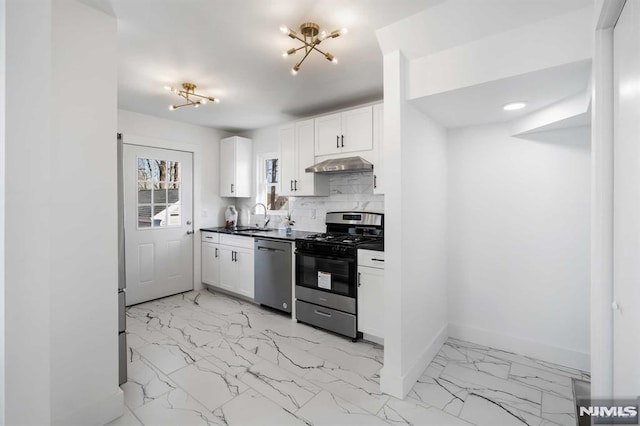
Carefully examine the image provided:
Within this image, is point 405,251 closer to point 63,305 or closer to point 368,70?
point 368,70

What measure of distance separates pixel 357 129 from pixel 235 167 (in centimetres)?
213

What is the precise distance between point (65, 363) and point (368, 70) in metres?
2.89

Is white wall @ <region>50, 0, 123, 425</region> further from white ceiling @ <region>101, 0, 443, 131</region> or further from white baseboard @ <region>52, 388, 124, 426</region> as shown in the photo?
white ceiling @ <region>101, 0, 443, 131</region>

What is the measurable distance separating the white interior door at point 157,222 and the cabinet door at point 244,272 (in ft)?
3.09

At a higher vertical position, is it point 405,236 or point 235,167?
point 235,167

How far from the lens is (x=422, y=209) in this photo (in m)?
2.34

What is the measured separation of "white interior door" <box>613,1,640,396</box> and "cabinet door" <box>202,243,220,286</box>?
3989 millimetres

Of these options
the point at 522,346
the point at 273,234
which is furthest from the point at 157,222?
the point at 522,346

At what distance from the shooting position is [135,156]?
3.82 meters

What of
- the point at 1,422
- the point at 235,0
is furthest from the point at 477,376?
the point at 235,0

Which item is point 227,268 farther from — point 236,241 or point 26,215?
point 26,215

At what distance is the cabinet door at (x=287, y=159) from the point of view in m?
3.76

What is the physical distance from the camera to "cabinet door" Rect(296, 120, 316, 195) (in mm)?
3578

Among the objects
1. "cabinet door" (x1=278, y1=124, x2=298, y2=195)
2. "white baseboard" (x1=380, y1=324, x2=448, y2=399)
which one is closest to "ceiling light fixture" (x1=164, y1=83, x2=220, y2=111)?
"cabinet door" (x1=278, y1=124, x2=298, y2=195)
